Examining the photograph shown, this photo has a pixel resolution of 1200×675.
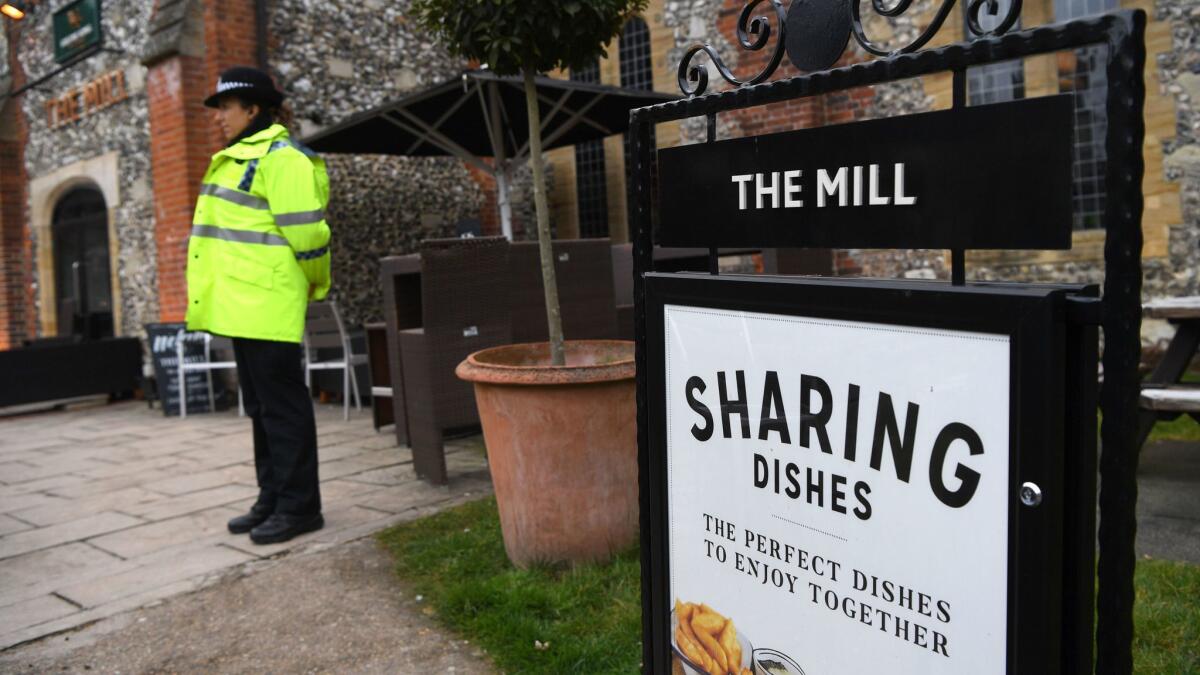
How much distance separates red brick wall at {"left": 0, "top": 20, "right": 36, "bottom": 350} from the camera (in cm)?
1185

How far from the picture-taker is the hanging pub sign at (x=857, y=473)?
1.19 m

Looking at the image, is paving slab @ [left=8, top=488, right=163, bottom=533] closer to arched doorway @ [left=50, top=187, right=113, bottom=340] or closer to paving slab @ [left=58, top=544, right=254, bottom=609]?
paving slab @ [left=58, top=544, right=254, bottom=609]

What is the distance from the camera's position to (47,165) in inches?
444

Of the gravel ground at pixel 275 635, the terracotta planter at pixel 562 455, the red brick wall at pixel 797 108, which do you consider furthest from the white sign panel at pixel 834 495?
the red brick wall at pixel 797 108

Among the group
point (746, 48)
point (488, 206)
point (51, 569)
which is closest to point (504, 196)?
point (488, 206)

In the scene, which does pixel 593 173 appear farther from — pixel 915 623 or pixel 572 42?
pixel 915 623

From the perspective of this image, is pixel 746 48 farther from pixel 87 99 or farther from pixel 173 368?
pixel 87 99

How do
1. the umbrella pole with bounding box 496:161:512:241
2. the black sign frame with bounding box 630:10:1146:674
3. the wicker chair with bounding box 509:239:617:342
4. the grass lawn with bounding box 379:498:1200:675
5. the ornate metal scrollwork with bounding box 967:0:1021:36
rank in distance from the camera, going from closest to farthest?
the black sign frame with bounding box 630:10:1146:674 → the ornate metal scrollwork with bounding box 967:0:1021:36 → the grass lawn with bounding box 379:498:1200:675 → the wicker chair with bounding box 509:239:617:342 → the umbrella pole with bounding box 496:161:512:241

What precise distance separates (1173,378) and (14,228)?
13.2 metres

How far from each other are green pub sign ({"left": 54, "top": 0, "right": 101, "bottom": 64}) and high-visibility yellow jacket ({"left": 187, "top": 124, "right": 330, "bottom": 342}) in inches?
309

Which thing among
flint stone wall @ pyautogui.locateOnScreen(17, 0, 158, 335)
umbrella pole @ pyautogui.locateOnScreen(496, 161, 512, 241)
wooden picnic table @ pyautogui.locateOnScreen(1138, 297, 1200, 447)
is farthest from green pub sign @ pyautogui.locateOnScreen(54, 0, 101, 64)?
wooden picnic table @ pyautogui.locateOnScreen(1138, 297, 1200, 447)

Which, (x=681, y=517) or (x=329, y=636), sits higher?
(x=681, y=517)

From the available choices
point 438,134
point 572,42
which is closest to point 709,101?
point 572,42

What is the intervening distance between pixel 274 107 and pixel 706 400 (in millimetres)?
3027
